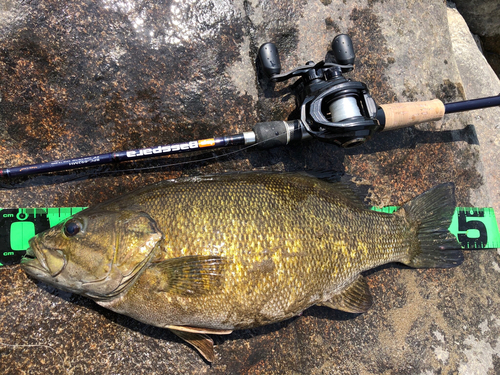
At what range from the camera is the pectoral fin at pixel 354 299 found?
7.92 ft

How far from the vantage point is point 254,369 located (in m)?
2.43

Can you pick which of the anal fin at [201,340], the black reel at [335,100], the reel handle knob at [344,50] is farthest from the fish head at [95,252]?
the reel handle knob at [344,50]

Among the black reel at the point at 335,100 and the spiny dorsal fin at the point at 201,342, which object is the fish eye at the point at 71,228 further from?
the black reel at the point at 335,100

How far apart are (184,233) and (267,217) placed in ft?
1.79

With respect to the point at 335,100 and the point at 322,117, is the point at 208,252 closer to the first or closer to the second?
the point at 322,117

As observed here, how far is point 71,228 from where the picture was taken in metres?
1.92

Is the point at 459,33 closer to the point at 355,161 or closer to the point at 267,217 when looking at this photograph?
the point at 355,161

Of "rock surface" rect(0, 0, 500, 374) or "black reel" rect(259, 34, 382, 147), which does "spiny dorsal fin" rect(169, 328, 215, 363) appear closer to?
"rock surface" rect(0, 0, 500, 374)

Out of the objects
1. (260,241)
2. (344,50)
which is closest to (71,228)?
(260,241)

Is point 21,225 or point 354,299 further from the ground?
point 21,225

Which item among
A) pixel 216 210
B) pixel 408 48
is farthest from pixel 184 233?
pixel 408 48

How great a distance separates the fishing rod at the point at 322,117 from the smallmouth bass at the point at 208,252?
0.28 meters

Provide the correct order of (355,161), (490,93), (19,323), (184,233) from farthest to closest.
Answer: (490,93) → (355,161) → (19,323) → (184,233)

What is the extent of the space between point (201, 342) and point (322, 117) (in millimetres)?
1829
